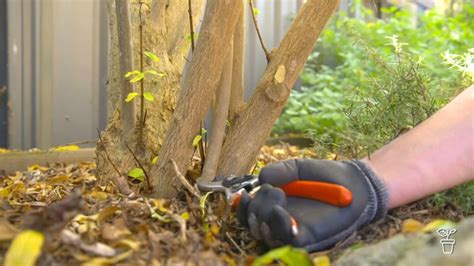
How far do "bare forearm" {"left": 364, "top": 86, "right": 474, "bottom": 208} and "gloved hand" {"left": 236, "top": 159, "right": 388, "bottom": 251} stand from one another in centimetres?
4

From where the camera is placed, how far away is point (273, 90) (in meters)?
1.60

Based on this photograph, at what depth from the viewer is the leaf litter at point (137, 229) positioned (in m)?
0.98

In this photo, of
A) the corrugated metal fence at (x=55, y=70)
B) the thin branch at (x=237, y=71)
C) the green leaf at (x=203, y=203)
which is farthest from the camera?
the corrugated metal fence at (x=55, y=70)

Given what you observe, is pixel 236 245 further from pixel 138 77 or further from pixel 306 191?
pixel 138 77

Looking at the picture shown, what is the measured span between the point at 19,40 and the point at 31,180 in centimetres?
112

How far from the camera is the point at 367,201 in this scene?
125cm

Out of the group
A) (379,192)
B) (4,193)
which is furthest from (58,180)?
(379,192)

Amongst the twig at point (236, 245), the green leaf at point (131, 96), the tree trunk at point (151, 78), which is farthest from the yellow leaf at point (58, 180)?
the twig at point (236, 245)

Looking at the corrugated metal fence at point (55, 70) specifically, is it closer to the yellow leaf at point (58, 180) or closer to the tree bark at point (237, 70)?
the yellow leaf at point (58, 180)

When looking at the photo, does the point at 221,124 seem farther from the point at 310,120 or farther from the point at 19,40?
the point at 310,120

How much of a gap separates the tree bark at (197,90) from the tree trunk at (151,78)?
190 mm

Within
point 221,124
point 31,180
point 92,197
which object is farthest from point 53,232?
point 31,180

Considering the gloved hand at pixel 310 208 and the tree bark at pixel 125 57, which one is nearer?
the gloved hand at pixel 310 208

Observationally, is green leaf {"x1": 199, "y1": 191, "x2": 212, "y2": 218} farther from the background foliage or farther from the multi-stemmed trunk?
the background foliage
